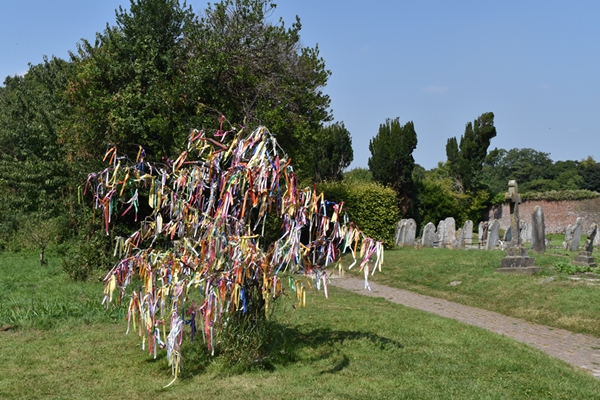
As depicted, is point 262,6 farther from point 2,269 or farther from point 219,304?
point 219,304

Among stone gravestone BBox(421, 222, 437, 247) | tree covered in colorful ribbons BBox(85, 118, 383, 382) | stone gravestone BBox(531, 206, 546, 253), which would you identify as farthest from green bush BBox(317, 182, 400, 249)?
tree covered in colorful ribbons BBox(85, 118, 383, 382)

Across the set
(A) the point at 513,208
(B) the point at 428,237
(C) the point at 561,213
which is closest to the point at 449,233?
(B) the point at 428,237

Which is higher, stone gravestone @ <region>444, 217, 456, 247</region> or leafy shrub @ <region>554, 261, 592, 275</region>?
stone gravestone @ <region>444, 217, 456, 247</region>

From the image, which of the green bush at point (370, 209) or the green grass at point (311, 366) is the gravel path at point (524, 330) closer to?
the green grass at point (311, 366)

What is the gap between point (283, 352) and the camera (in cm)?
661

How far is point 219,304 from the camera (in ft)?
19.1

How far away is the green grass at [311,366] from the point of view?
Result: 5.58 meters

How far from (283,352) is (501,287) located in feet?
25.7

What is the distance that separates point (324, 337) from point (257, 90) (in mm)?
10728

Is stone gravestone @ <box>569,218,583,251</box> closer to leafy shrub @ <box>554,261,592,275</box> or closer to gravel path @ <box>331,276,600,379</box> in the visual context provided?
leafy shrub @ <box>554,261,592,275</box>

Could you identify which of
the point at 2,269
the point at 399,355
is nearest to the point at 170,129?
the point at 2,269

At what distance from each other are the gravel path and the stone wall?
3006 centimetres

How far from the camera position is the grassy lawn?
1060cm

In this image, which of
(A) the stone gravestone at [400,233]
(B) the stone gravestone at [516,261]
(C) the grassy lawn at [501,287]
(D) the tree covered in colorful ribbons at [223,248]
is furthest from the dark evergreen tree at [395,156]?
(D) the tree covered in colorful ribbons at [223,248]
